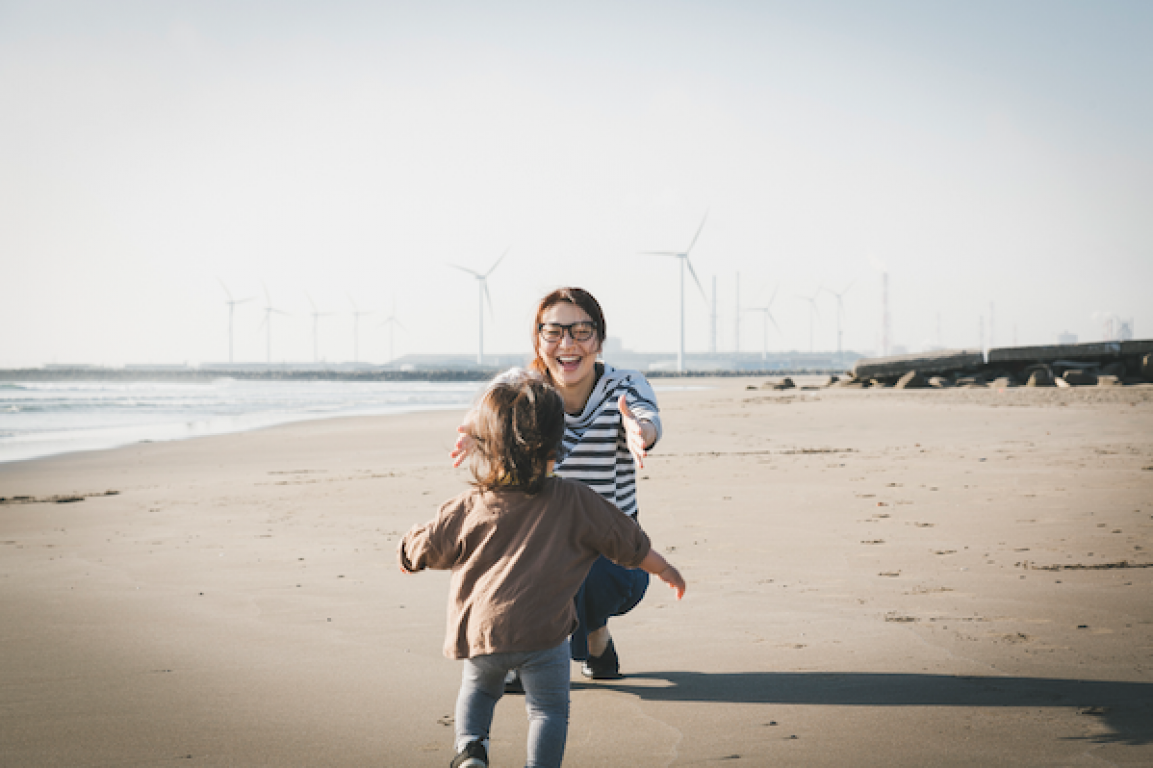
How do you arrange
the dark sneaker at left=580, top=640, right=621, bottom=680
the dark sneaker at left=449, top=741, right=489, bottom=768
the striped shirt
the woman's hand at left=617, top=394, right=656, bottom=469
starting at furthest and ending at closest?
1. the dark sneaker at left=580, top=640, right=621, bottom=680
2. the striped shirt
3. the woman's hand at left=617, top=394, right=656, bottom=469
4. the dark sneaker at left=449, top=741, right=489, bottom=768

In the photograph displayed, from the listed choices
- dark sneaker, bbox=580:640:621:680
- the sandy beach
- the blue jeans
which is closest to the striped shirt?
the blue jeans

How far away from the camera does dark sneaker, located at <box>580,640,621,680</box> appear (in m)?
3.47

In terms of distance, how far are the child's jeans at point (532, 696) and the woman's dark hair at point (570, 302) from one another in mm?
1223

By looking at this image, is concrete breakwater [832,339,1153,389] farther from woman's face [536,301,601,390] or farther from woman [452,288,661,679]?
woman's face [536,301,601,390]

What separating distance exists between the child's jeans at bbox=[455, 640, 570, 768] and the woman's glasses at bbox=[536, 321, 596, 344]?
1245 millimetres

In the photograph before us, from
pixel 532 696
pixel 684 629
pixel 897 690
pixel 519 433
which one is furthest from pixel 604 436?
pixel 897 690

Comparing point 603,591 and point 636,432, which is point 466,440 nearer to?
point 636,432

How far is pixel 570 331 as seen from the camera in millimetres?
3371

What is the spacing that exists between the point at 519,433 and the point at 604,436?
928 millimetres

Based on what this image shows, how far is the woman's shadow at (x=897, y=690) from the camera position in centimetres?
305

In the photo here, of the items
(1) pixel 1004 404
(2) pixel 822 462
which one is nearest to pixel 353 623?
(2) pixel 822 462

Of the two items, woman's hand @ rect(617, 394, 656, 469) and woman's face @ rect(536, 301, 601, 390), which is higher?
woman's face @ rect(536, 301, 601, 390)

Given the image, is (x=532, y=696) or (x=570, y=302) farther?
(x=570, y=302)

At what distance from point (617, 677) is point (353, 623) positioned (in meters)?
1.46
